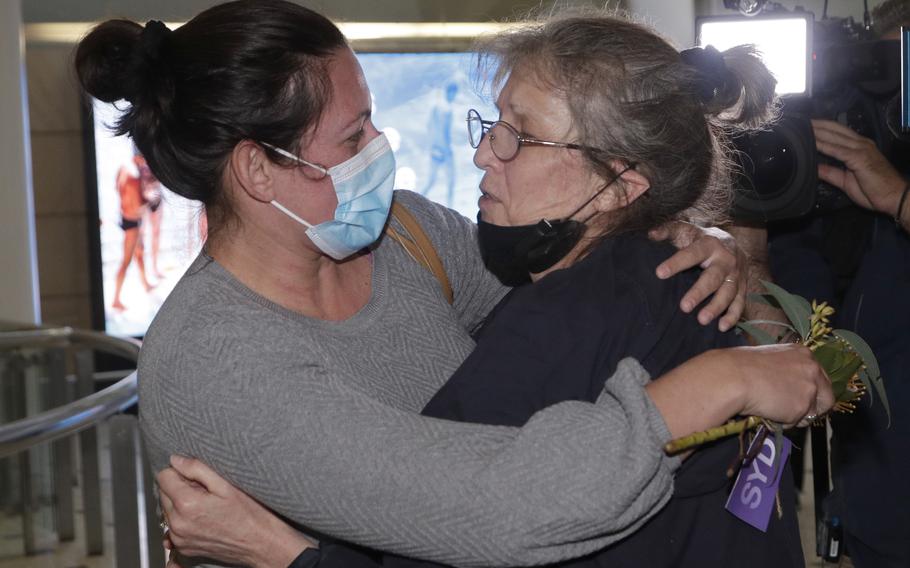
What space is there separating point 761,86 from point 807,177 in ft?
2.45

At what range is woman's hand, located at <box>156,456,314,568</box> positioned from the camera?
1.45 metres

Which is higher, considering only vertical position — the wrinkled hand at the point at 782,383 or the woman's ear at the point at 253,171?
the woman's ear at the point at 253,171

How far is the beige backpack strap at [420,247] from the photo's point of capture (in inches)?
72.7

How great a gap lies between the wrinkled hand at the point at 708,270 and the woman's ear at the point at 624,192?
0.26 ft

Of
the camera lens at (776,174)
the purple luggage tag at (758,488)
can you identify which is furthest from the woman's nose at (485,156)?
the camera lens at (776,174)

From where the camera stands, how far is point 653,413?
1.21 meters

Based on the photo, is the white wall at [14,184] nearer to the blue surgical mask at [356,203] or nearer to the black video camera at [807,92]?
the black video camera at [807,92]

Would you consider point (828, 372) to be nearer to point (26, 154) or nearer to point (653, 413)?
point (653, 413)

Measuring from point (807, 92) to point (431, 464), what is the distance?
5.67ft

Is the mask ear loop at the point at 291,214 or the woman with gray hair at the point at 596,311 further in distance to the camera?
the mask ear loop at the point at 291,214

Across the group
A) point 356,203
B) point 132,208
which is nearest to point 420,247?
point 356,203

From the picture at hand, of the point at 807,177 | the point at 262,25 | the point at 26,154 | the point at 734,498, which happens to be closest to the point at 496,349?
the point at 734,498

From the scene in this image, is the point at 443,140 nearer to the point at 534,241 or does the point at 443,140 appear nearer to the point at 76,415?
the point at 76,415

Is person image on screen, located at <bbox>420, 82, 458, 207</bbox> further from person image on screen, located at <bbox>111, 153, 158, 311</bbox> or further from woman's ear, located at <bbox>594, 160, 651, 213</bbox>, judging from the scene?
woman's ear, located at <bbox>594, 160, 651, 213</bbox>
